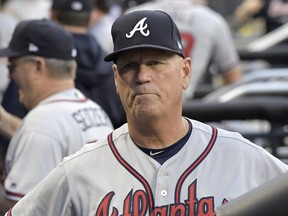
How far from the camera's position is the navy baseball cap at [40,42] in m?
5.34

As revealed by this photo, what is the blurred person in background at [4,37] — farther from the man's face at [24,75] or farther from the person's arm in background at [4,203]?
the person's arm in background at [4,203]

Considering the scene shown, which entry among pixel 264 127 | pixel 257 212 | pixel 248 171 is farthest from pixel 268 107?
pixel 257 212

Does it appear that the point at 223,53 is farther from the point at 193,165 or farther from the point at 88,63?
the point at 193,165

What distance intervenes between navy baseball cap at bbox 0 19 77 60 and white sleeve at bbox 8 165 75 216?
5.67 ft

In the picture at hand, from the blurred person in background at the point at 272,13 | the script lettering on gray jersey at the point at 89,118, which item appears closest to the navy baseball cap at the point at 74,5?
the script lettering on gray jersey at the point at 89,118

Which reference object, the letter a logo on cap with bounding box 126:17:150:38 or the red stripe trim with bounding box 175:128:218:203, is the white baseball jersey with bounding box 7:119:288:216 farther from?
the letter a logo on cap with bounding box 126:17:150:38

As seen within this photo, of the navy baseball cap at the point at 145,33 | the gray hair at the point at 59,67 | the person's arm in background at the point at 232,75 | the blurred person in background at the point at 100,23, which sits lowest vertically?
the person's arm in background at the point at 232,75

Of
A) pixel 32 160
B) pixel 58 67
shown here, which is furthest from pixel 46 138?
pixel 58 67

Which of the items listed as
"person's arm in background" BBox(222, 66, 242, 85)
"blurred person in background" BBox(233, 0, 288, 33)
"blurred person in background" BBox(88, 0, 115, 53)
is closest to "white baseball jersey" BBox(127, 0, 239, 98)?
"person's arm in background" BBox(222, 66, 242, 85)

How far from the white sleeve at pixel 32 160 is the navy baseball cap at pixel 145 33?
1384 millimetres

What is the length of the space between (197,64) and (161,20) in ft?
17.8

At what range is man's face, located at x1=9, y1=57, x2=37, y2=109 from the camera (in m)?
5.35

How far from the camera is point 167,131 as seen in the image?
3.58 meters

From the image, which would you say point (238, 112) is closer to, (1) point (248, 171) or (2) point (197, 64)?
(2) point (197, 64)
